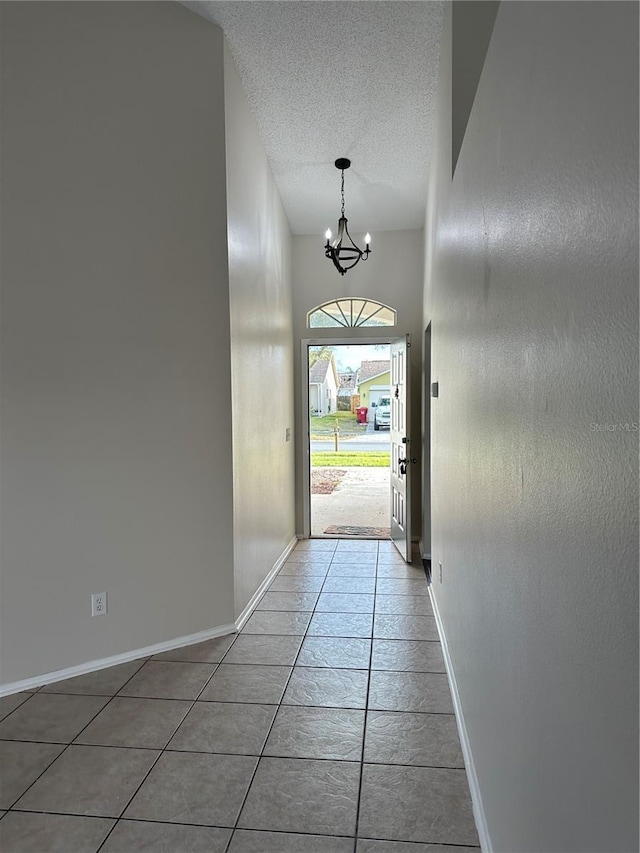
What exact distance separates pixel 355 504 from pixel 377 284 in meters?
3.46

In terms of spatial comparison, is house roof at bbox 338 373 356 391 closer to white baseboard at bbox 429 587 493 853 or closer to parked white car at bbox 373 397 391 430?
parked white car at bbox 373 397 391 430

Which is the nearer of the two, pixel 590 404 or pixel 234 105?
pixel 590 404

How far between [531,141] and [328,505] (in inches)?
275

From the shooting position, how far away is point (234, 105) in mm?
3373

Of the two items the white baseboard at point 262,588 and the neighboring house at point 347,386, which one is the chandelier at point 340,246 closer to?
the white baseboard at point 262,588

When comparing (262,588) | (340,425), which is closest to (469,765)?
(262,588)

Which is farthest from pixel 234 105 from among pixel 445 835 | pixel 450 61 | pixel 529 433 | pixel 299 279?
pixel 445 835

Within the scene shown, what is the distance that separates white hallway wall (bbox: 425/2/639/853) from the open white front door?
306 centimetres

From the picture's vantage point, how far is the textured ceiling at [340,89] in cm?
296

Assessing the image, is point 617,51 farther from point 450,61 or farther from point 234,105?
point 234,105

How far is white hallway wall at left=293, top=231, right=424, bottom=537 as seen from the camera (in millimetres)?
5594

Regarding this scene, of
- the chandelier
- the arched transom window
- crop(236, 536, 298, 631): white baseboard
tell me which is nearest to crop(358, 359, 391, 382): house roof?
the arched transom window

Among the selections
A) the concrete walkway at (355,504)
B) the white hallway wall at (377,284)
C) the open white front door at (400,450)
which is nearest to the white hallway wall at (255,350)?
the white hallway wall at (377,284)

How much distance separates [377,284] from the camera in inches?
222
